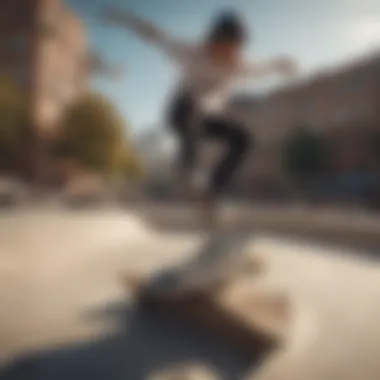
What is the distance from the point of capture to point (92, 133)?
190cm

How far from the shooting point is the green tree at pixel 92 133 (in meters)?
1.76

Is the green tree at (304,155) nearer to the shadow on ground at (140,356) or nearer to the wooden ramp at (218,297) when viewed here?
the wooden ramp at (218,297)

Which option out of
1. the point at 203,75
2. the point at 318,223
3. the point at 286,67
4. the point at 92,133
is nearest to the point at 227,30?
the point at 203,75

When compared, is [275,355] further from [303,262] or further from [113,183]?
[303,262]

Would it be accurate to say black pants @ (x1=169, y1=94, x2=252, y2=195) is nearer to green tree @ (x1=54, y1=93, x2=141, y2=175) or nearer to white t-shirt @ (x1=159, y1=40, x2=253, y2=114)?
white t-shirt @ (x1=159, y1=40, x2=253, y2=114)

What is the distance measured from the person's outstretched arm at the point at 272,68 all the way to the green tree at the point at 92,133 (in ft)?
1.64

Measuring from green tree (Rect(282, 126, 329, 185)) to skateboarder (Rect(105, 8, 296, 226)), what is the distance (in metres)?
0.68

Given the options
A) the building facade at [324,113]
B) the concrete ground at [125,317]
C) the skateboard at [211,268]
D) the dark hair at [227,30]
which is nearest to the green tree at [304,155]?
the building facade at [324,113]

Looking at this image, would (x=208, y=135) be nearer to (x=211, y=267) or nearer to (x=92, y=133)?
(x=211, y=267)

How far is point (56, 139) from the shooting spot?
1.84m

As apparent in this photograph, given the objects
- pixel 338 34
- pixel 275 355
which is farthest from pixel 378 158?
pixel 275 355

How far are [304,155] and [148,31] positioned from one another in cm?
102

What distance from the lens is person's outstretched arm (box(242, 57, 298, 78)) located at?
1.55 m

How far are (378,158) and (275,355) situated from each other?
1.54 metres
